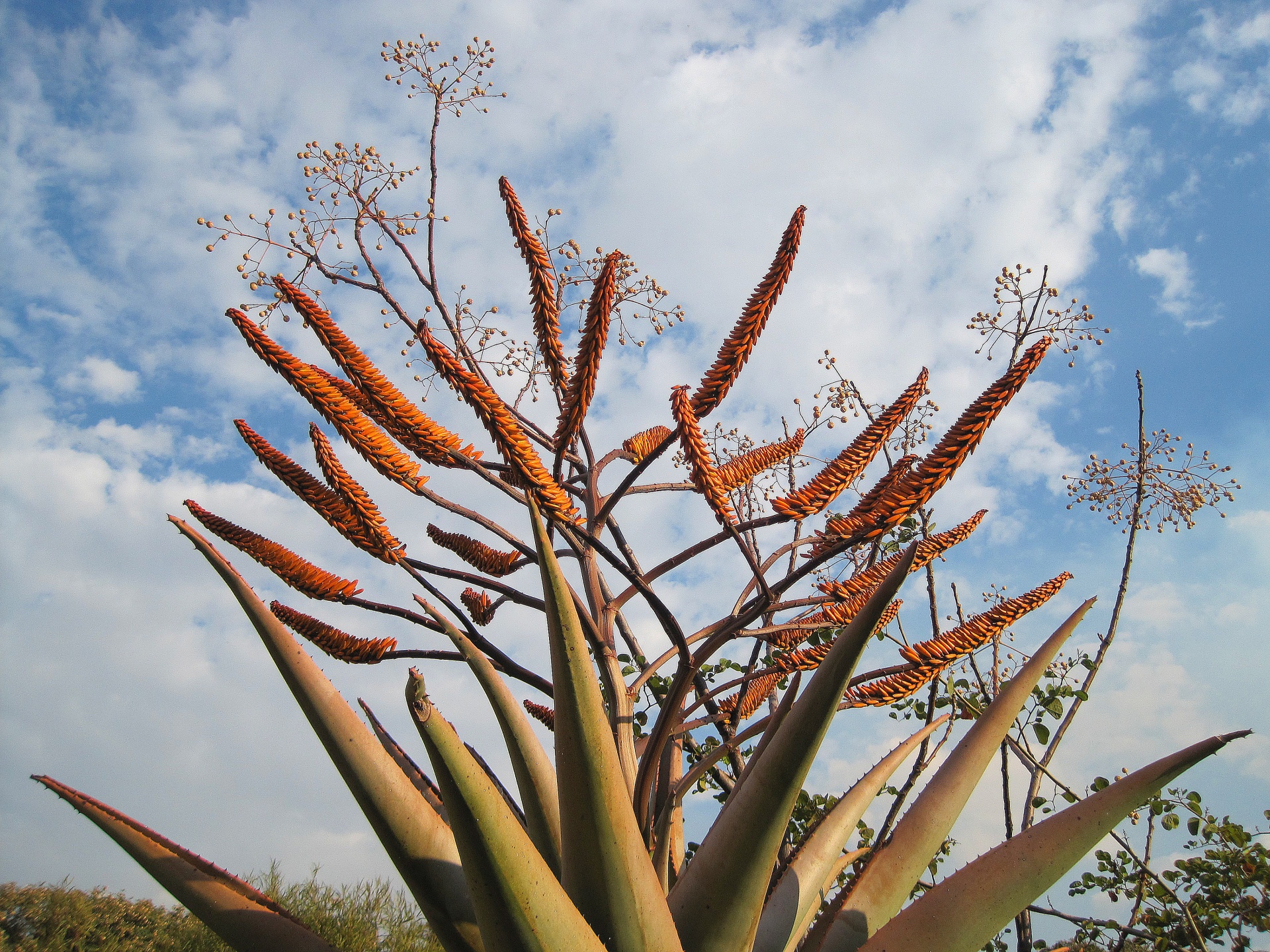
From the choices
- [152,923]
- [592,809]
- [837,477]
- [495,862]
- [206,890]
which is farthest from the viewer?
[152,923]

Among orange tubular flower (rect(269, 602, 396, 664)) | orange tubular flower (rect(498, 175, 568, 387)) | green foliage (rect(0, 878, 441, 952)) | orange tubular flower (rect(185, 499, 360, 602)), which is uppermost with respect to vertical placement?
orange tubular flower (rect(498, 175, 568, 387))

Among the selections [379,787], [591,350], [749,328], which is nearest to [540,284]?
[591,350]

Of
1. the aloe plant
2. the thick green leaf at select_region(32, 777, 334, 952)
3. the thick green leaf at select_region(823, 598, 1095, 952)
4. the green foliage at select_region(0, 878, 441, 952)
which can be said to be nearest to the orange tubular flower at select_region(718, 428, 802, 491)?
the aloe plant

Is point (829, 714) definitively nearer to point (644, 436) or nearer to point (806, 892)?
point (806, 892)

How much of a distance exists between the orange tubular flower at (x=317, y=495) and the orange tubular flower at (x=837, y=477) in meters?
1.09

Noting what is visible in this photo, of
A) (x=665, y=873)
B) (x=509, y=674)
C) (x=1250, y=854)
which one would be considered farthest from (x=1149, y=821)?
(x=509, y=674)

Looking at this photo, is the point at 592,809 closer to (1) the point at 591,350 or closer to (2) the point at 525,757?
(2) the point at 525,757

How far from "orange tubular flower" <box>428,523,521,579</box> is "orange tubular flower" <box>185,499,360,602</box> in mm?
658

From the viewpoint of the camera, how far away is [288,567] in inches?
87.4

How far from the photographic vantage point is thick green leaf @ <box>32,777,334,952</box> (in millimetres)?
1799

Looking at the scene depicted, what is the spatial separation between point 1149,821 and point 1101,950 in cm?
108

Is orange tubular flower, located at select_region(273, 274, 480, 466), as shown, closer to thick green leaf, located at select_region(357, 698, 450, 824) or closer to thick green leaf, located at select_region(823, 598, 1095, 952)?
thick green leaf, located at select_region(357, 698, 450, 824)

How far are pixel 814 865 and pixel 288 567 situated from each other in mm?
1686

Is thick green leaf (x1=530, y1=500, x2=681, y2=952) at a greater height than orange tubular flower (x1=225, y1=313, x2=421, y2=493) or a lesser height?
lesser
